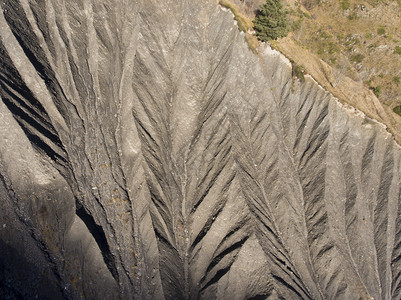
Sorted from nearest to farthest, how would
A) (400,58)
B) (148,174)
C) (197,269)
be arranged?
1. (197,269)
2. (148,174)
3. (400,58)

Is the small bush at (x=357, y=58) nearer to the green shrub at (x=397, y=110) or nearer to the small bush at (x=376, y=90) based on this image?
the small bush at (x=376, y=90)

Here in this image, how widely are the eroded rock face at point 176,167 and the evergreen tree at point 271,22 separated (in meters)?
1.40

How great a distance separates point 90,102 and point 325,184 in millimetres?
18802

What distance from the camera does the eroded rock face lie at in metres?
16.0

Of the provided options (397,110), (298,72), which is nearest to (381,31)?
(397,110)

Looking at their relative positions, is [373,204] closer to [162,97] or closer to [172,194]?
[172,194]

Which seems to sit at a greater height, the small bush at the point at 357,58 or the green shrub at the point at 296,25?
the green shrub at the point at 296,25

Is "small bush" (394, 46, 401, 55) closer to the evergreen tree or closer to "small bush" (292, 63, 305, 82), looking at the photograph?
"small bush" (292, 63, 305, 82)

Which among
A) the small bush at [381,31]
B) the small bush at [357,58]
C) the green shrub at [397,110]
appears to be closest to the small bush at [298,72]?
the small bush at [357,58]

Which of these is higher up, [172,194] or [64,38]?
[64,38]

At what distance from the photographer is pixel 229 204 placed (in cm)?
2098

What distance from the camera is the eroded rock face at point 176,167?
16.0 metres

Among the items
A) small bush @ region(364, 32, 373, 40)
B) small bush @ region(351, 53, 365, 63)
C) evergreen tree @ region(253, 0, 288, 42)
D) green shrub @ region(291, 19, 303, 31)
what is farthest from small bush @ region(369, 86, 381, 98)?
evergreen tree @ region(253, 0, 288, 42)

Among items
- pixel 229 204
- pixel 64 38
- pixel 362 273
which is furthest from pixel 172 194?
pixel 362 273
